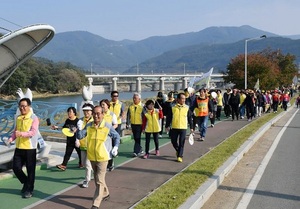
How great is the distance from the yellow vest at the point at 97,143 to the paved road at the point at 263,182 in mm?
1850

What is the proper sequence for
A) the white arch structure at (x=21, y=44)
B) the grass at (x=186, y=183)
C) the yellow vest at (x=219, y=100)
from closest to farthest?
the grass at (x=186, y=183) < the white arch structure at (x=21, y=44) < the yellow vest at (x=219, y=100)

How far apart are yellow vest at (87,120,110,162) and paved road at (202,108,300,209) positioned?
6.07ft

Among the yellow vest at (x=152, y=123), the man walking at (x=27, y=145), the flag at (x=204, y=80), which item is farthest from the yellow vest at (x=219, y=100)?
the man walking at (x=27, y=145)

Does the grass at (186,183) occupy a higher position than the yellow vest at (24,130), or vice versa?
the yellow vest at (24,130)

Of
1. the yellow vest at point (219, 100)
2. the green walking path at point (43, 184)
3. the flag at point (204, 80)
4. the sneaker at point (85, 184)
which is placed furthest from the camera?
the flag at point (204, 80)

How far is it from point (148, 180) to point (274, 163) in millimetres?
3540

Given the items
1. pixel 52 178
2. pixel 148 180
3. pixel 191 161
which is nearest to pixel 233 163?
pixel 191 161

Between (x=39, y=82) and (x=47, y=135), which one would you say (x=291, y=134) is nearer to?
(x=47, y=135)

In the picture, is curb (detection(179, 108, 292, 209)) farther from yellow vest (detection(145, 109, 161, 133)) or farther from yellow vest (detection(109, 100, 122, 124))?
yellow vest (detection(109, 100, 122, 124))

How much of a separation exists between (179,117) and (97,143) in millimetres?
3758

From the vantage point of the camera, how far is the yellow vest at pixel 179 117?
9.09 meters

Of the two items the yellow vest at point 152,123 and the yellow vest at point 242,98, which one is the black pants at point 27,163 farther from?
the yellow vest at point 242,98

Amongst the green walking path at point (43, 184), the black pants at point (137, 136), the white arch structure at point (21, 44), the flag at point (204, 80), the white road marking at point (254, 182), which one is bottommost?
the white road marking at point (254, 182)

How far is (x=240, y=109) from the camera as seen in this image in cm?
2038
